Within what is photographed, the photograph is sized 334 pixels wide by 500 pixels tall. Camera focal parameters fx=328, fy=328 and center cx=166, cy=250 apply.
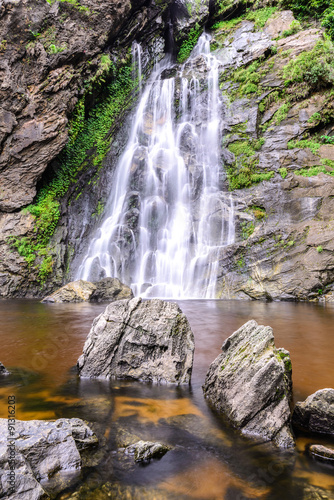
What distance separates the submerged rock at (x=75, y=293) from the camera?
1346cm

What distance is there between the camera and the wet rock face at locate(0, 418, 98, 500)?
1949 millimetres

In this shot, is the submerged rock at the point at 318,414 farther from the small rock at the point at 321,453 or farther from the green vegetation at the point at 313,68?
the green vegetation at the point at 313,68

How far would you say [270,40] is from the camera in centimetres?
2208

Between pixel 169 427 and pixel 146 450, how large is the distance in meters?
0.52

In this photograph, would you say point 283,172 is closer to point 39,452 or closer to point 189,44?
point 189,44

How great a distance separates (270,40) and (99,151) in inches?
545

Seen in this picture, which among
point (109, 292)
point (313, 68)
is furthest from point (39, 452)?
point (313, 68)

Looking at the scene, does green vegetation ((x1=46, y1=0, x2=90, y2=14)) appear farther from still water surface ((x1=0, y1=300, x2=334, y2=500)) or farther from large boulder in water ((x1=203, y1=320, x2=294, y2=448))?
large boulder in water ((x1=203, y1=320, x2=294, y2=448))

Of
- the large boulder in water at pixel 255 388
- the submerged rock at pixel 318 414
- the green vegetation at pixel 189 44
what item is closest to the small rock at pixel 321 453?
the large boulder in water at pixel 255 388

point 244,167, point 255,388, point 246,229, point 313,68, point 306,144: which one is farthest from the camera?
point 244,167

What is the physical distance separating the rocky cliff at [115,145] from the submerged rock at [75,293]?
105 inches

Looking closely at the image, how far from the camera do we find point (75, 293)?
13.6 m

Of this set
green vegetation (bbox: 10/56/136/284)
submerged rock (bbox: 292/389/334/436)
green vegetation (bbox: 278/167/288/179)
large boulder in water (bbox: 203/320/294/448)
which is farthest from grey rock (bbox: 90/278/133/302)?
submerged rock (bbox: 292/389/334/436)

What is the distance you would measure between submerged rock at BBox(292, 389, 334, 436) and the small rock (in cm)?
31
